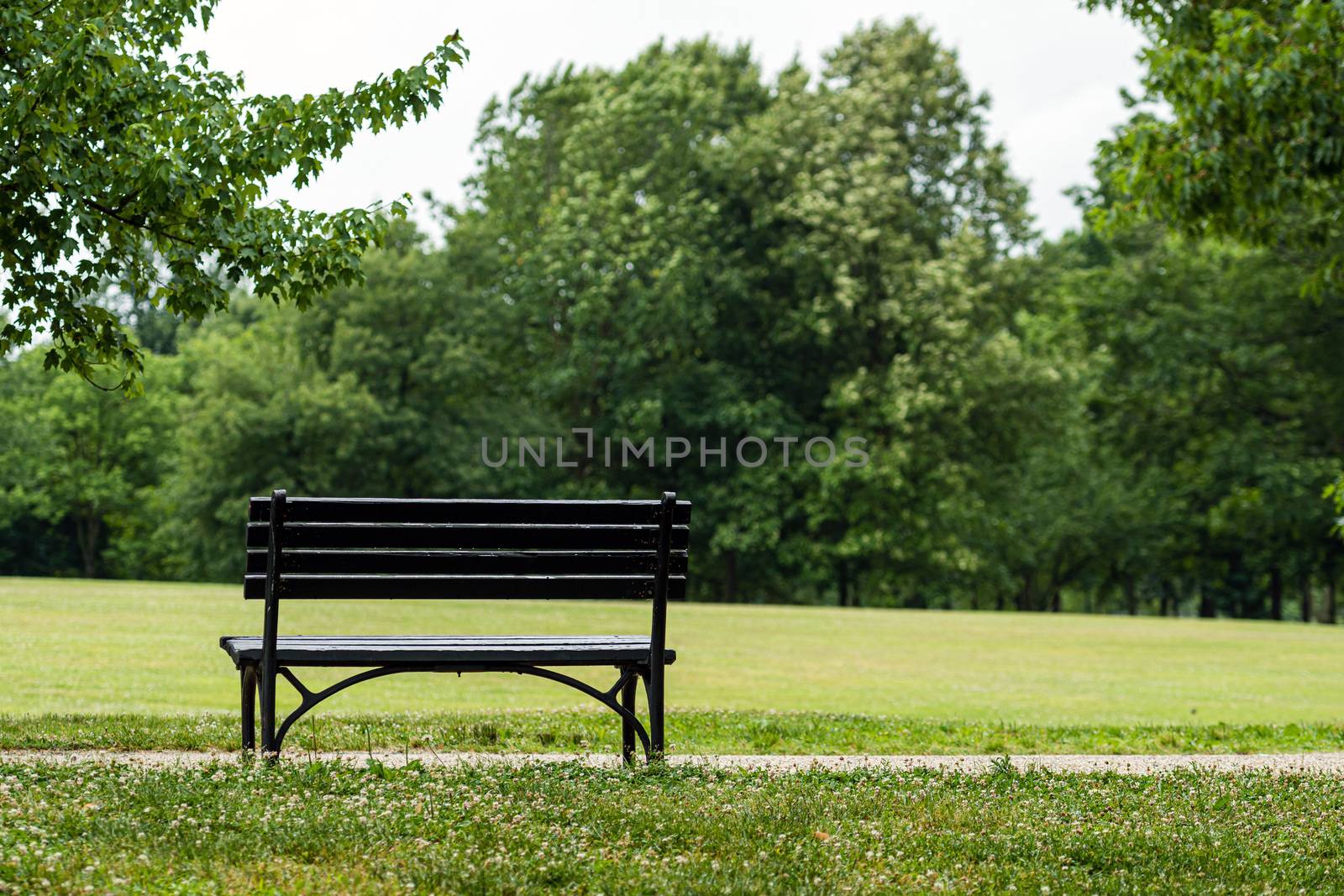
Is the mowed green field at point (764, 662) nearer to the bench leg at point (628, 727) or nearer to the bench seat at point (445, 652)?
the bench leg at point (628, 727)

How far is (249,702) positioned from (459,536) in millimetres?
1353

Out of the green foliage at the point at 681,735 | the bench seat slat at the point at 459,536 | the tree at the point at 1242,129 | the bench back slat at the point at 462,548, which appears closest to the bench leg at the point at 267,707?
the bench back slat at the point at 462,548

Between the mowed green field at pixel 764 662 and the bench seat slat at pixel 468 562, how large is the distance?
4.52 metres

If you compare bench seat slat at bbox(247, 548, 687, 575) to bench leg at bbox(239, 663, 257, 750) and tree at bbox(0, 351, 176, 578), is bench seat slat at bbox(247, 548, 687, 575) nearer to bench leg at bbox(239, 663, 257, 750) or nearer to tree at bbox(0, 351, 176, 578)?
bench leg at bbox(239, 663, 257, 750)

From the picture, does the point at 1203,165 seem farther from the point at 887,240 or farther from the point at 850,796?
the point at 887,240

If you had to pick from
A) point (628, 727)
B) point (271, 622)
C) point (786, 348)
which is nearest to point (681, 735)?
point (628, 727)

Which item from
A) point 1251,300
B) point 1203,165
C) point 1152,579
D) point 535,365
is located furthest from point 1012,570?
point 1203,165

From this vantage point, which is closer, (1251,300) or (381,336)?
(1251,300)

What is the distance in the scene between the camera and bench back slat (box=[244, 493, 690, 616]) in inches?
237

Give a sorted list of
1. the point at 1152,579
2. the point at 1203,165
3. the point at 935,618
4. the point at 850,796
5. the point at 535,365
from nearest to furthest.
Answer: the point at 850,796, the point at 1203,165, the point at 935,618, the point at 535,365, the point at 1152,579

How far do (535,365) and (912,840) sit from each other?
39.4 meters

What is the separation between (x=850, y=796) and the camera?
5.48 meters

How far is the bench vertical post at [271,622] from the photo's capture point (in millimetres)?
5797

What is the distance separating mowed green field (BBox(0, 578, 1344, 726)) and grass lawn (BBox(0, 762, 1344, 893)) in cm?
503
